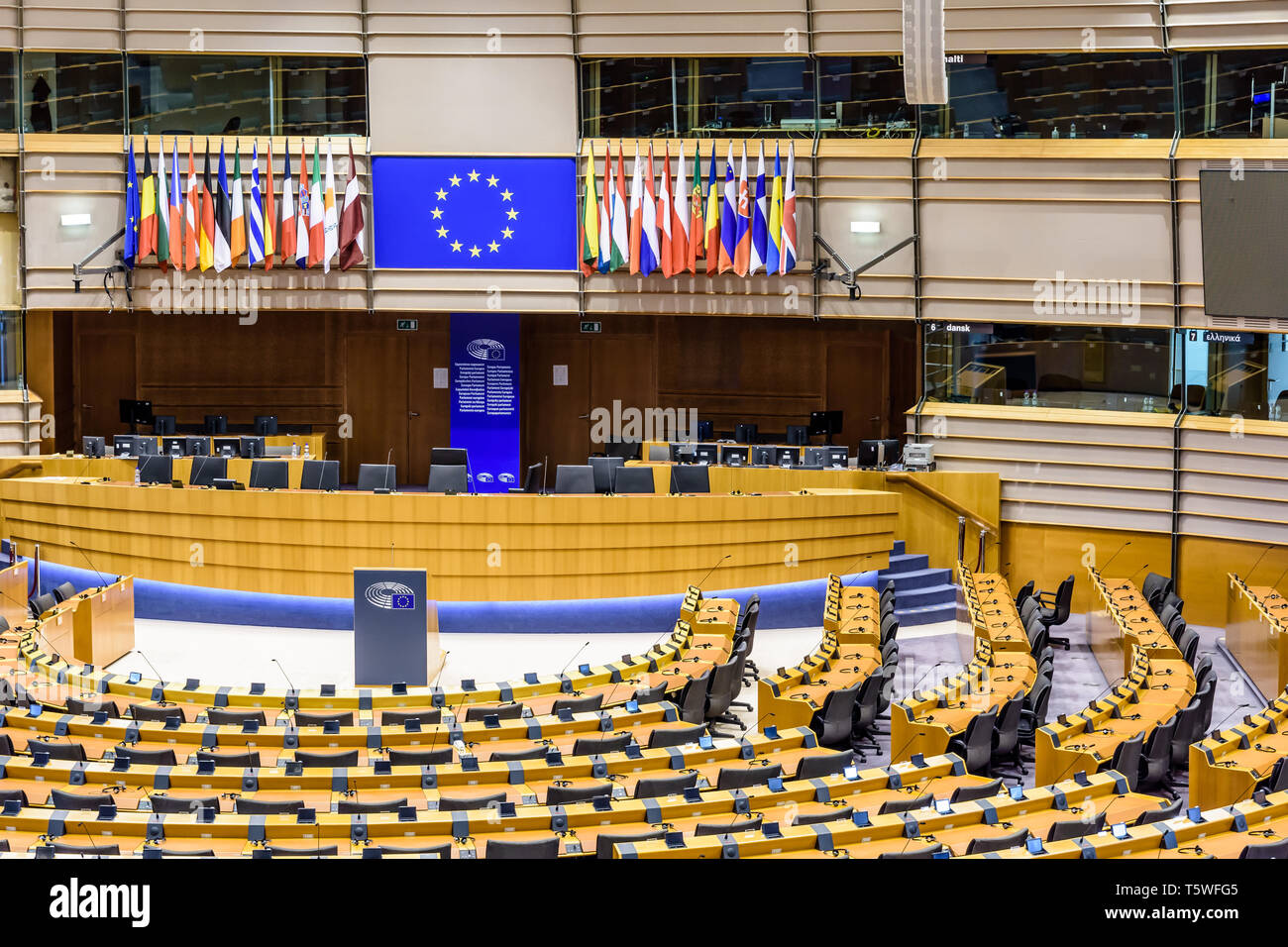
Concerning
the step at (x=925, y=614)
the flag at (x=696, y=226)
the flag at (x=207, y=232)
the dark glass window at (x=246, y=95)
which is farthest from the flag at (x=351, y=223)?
the step at (x=925, y=614)

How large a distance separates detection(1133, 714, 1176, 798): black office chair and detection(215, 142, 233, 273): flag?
1370cm

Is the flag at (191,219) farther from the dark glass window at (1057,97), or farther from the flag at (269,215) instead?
the dark glass window at (1057,97)

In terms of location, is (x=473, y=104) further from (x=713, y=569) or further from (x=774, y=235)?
(x=713, y=569)

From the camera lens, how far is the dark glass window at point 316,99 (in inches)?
792

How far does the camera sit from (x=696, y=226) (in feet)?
64.6

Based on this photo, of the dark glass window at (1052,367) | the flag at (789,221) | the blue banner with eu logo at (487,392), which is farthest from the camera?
the blue banner with eu logo at (487,392)

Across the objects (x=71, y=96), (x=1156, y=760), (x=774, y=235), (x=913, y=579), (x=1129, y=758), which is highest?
(x=71, y=96)

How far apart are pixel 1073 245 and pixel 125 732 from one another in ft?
44.1

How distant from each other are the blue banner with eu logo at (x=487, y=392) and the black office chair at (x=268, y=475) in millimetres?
3881

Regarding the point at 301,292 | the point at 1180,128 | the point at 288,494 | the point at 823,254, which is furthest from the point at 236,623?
the point at 1180,128

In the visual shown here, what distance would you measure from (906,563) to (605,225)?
20.2ft

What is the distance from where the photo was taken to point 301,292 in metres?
20.2

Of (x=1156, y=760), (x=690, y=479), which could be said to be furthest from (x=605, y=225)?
(x=1156, y=760)
